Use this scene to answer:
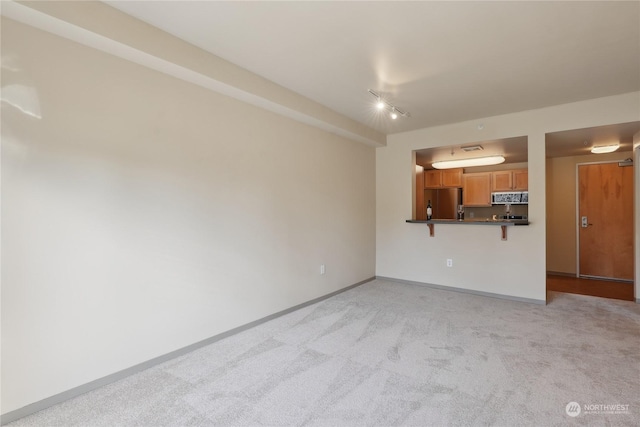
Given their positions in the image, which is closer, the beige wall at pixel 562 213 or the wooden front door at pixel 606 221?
the wooden front door at pixel 606 221

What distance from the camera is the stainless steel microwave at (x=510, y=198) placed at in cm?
565

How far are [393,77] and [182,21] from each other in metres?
1.86

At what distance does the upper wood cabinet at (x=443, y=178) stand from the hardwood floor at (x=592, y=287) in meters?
2.46

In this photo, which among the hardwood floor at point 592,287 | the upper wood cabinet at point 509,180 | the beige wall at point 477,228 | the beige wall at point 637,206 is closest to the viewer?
the beige wall at point 477,228

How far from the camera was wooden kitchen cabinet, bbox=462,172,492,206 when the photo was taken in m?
6.11

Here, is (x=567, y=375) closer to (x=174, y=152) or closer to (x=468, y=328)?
(x=468, y=328)

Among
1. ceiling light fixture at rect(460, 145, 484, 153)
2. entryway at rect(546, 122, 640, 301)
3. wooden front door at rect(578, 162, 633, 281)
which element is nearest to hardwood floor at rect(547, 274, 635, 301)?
entryway at rect(546, 122, 640, 301)

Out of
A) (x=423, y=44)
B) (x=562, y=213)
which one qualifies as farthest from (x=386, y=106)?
(x=562, y=213)

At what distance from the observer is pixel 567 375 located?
7.24 feet

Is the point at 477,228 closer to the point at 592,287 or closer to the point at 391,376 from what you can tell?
the point at 592,287

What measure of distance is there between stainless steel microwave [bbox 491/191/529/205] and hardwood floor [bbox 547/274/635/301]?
1493 mm

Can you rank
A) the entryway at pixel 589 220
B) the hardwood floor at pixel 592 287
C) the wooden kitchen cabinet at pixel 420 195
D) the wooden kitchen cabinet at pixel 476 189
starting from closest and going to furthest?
the hardwood floor at pixel 592 287 < the entryway at pixel 589 220 < the wooden kitchen cabinet at pixel 420 195 < the wooden kitchen cabinet at pixel 476 189

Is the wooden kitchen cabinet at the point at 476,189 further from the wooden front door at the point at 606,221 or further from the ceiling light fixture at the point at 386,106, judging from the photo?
the ceiling light fixture at the point at 386,106

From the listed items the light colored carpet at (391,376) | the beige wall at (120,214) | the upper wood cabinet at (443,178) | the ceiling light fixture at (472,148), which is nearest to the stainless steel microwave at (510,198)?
the upper wood cabinet at (443,178)
